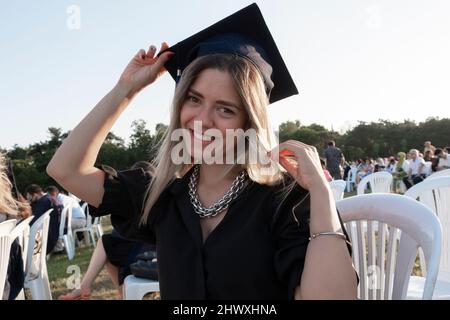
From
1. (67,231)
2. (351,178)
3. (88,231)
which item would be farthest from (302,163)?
(351,178)

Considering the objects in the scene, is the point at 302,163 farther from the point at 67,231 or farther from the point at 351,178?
the point at 351,178

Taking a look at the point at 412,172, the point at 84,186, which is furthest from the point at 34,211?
the point at 412,172

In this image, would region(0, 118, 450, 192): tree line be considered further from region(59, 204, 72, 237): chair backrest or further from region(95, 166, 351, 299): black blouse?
region(95, 166, 351, 299): black blouse

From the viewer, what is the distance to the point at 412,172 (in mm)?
13453

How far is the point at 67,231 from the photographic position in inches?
332

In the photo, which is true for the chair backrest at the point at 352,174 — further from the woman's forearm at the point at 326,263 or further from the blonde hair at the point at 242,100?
the woman's forearm at the point at 326,263

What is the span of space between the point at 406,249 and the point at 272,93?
760 mm

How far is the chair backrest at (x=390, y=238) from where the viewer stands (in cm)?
146

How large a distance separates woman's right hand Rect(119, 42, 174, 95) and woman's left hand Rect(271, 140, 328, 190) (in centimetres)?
59

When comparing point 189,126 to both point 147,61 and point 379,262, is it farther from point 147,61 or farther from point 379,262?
point 379,262

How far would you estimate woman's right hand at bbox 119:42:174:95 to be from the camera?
1.66 metres

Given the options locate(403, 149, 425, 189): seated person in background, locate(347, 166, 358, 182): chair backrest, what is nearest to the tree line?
locate(347, 166, 358, 182): chair backrest

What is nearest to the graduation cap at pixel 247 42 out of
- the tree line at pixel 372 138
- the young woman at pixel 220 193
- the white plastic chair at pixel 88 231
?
the young woman at pixel 220 193

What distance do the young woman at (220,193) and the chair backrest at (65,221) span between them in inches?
282
